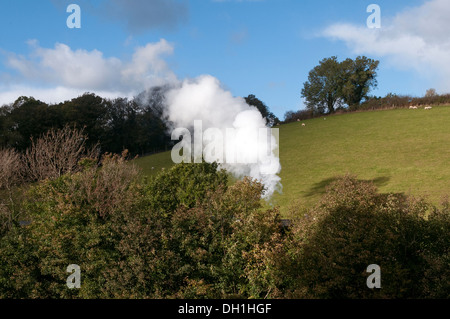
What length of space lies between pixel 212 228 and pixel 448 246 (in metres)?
12.3

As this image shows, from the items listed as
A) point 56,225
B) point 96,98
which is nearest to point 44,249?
point 56,225

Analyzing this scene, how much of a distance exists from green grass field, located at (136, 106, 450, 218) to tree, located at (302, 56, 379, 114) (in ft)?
47.8

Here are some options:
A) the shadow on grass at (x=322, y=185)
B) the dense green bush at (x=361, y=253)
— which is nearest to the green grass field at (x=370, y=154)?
the shadow on grass at (x=322, y=185)

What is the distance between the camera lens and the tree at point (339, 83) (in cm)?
9338

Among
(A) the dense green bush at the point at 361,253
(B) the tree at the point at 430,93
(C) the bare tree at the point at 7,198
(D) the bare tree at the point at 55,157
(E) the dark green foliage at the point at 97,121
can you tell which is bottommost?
(A) the dense green bush at the point at 361,253

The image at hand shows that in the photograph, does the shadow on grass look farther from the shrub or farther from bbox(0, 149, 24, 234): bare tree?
bbox(0, 149, 24, 234): bare tree

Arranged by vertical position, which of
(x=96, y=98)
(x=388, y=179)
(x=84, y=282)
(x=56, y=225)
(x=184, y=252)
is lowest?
(x=84, y=282)

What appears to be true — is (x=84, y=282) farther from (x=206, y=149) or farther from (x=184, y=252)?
(x=206, y=149)

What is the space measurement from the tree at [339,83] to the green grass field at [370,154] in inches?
574

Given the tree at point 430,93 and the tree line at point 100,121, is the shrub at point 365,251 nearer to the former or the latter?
the tree line at point 100,121

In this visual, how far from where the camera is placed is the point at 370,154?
53.1 meters

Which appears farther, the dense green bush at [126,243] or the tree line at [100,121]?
the tree line at [100,121]
